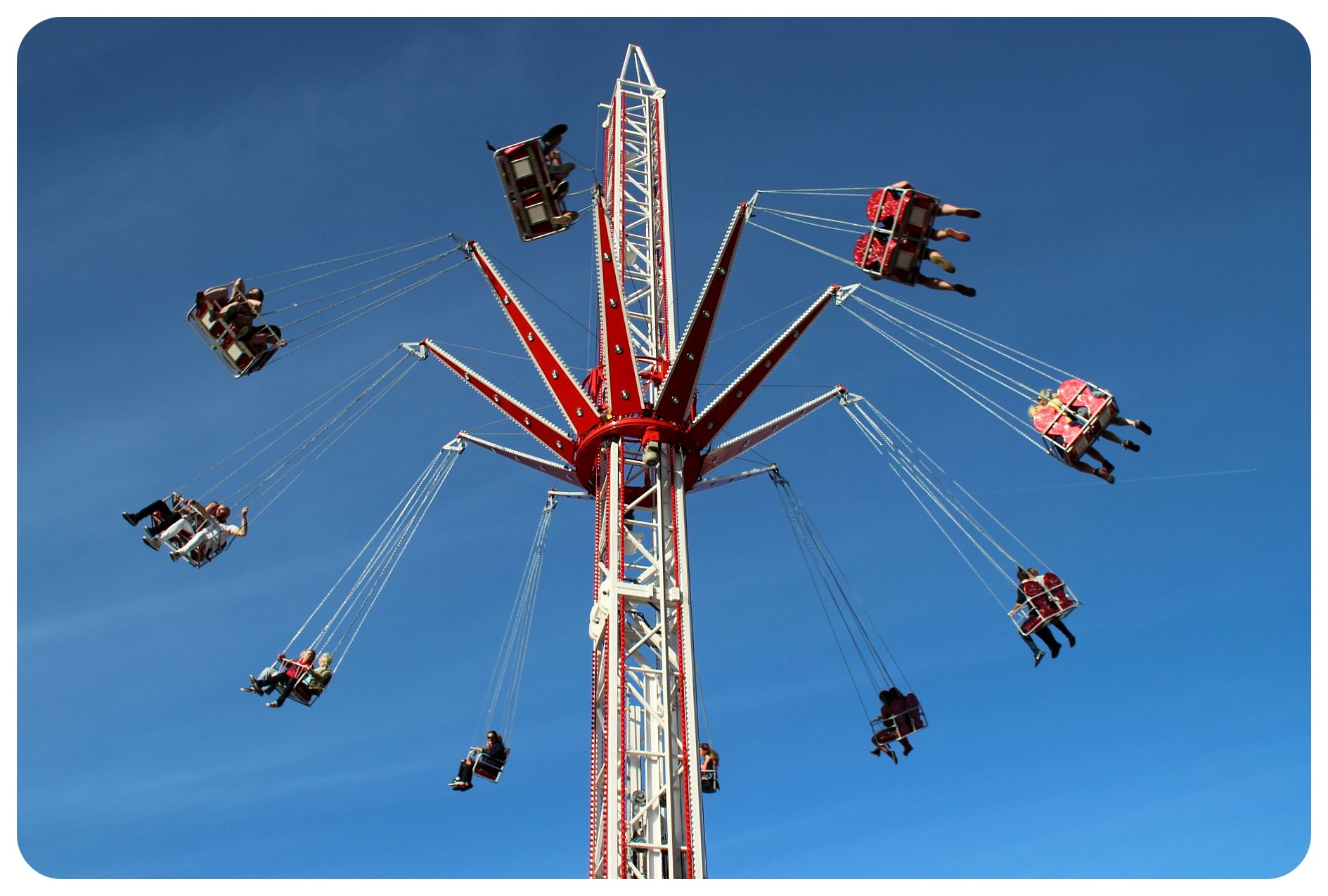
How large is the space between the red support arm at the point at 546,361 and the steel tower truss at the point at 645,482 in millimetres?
28

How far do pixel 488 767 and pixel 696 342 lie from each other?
1086 cm

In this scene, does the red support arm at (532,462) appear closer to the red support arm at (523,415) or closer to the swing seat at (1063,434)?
the red support arm at (523,415)

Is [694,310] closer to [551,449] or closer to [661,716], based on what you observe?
[551,449]

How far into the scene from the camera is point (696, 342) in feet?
95.0

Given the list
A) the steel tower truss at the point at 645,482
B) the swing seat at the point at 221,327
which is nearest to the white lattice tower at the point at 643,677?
the steel tower truss at the point at 645,482

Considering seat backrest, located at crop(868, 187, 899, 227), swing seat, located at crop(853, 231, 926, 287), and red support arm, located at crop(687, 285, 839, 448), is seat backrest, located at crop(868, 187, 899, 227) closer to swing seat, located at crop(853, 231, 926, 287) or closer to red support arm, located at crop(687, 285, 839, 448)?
swing seat, located at crop(853, 231, 926, 287)

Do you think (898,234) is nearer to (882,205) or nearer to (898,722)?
(882,205)

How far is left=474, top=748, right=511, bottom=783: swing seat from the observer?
3092 centimetres

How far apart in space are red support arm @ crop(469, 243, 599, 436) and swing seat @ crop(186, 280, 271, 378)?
5360mm

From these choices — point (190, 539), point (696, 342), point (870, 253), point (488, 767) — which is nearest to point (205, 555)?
point (190, 539)

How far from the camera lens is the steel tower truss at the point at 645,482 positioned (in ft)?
81.5

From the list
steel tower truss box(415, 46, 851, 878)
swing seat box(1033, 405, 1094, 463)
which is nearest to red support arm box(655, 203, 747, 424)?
steel tower truss box(415, 46, 851, 878)

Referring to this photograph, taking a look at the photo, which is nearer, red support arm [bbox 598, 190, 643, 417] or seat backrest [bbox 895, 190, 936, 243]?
seat backrest [bbox 895, 190, 936, 243]

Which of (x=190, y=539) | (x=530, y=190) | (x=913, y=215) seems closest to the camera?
(x=913, y=215)
